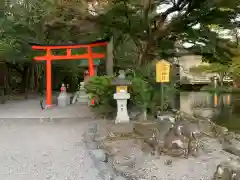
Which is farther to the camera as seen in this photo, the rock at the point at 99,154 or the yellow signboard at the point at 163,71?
the yellow signboard at the point at 163,71

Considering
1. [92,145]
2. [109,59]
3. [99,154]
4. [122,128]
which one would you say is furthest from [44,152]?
[109,59]

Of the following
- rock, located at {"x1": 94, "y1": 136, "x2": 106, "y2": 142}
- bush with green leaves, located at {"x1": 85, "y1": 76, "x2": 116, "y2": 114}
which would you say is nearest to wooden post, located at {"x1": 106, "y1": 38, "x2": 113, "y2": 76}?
bush with green leaves, located at {"x1": 85, "y1": 76, "x2": 116, "y2": 114}

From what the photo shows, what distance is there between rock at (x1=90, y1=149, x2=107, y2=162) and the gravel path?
0.45 feet

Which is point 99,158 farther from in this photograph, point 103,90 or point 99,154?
point 103,90

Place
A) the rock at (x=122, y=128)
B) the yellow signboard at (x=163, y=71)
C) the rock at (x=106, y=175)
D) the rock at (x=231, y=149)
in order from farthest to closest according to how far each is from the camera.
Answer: the yellow signboard at (x=163, y=71) → the rock at (x=122, y=128) → the rock at (x=231, y=149) → the rock at (x=106, y=175)

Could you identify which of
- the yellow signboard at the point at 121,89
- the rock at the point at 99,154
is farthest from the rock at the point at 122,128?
the rock at the point at 99,154

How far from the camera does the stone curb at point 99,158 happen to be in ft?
16.7

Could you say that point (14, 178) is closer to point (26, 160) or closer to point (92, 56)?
point (26, 160)

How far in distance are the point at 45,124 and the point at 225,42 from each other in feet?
25.5

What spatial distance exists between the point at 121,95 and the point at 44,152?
11.1 ft

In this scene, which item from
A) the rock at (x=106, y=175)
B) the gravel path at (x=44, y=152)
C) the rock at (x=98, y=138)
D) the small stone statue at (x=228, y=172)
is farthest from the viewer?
the rock at (x=98, y=138)

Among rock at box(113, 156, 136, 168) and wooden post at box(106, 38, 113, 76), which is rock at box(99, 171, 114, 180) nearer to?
rock at box(113, 156, 136, 168)

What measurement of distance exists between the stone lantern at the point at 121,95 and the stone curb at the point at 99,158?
4.14ft

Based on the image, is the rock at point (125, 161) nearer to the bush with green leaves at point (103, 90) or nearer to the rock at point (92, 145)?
the rock at point (92, 145)
